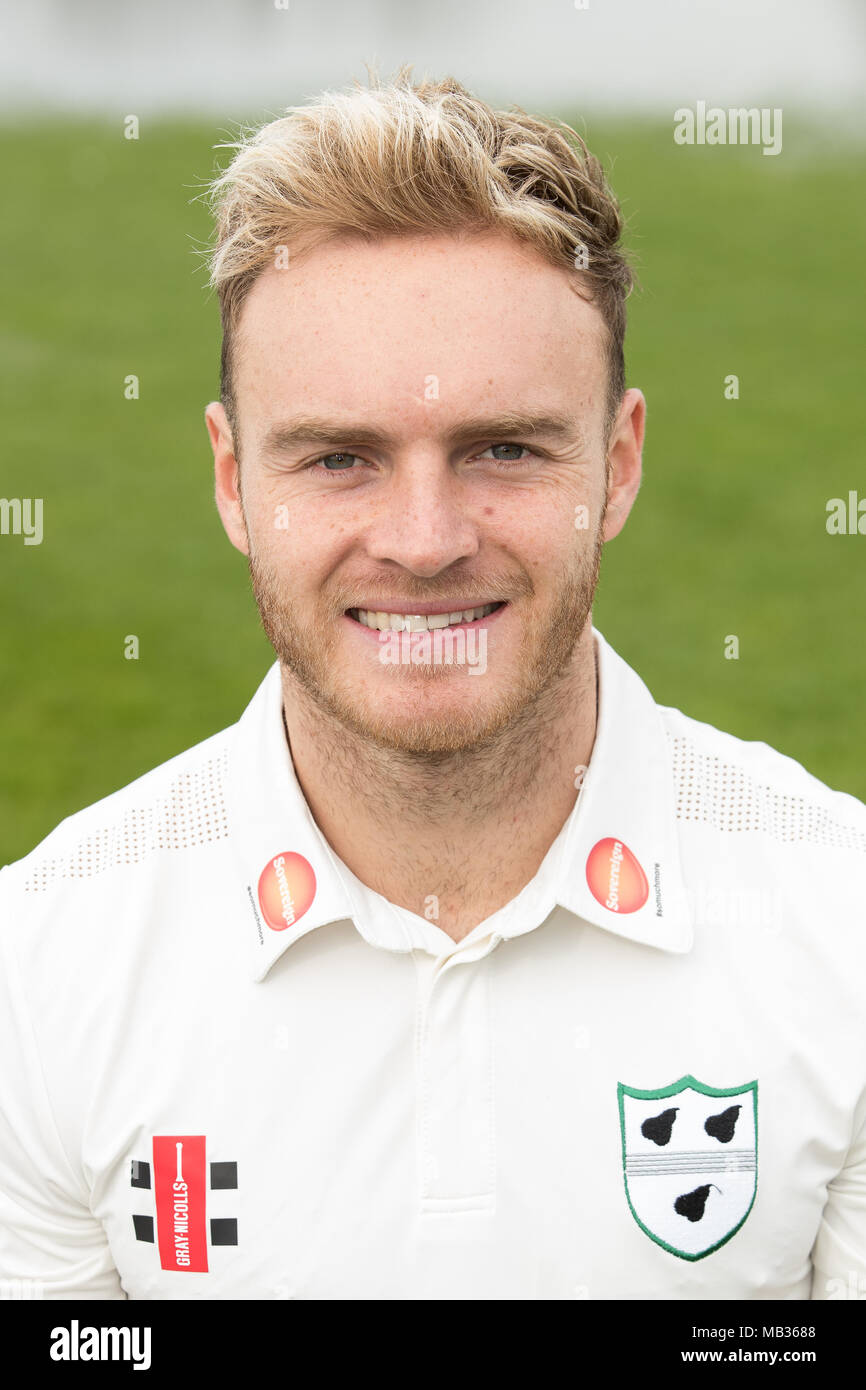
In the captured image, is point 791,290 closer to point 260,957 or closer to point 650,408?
point 650,408

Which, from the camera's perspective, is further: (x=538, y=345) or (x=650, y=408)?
(x=650, y=408)

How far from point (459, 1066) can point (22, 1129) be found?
2.78ft

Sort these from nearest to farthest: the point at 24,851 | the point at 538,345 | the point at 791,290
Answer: the point at 538,345
the point at 24,851
the point at 791,290

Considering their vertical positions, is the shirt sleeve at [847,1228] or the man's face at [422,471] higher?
the man's face at [422,471]

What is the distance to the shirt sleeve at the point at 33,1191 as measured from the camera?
3287 millimetres

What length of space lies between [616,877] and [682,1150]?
51 centimetres

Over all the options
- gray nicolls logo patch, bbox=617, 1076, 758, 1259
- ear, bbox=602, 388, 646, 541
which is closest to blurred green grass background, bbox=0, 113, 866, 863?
ear, bbox=602, 388, 646, 541

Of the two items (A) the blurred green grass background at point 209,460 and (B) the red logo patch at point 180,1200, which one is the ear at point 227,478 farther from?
(A) the blurred green grass background at point 209,460

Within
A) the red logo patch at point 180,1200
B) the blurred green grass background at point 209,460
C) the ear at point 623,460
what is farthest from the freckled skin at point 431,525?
the blurred green grass background at point 209,460

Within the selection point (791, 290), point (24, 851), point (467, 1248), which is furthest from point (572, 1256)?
point (791, 290)

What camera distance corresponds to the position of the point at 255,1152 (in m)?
3.22

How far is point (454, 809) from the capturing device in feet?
10.8

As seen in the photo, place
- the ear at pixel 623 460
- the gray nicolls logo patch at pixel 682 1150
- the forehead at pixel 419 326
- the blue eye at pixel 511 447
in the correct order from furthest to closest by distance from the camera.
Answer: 1. the ear at pixel 623 460
2. the gray nicolls logo patch at pixel 682 1150
3. the blue eye at pixel 511 447
4. the forehead at pixel 419 326

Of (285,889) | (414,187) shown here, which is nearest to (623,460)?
(414,187)
